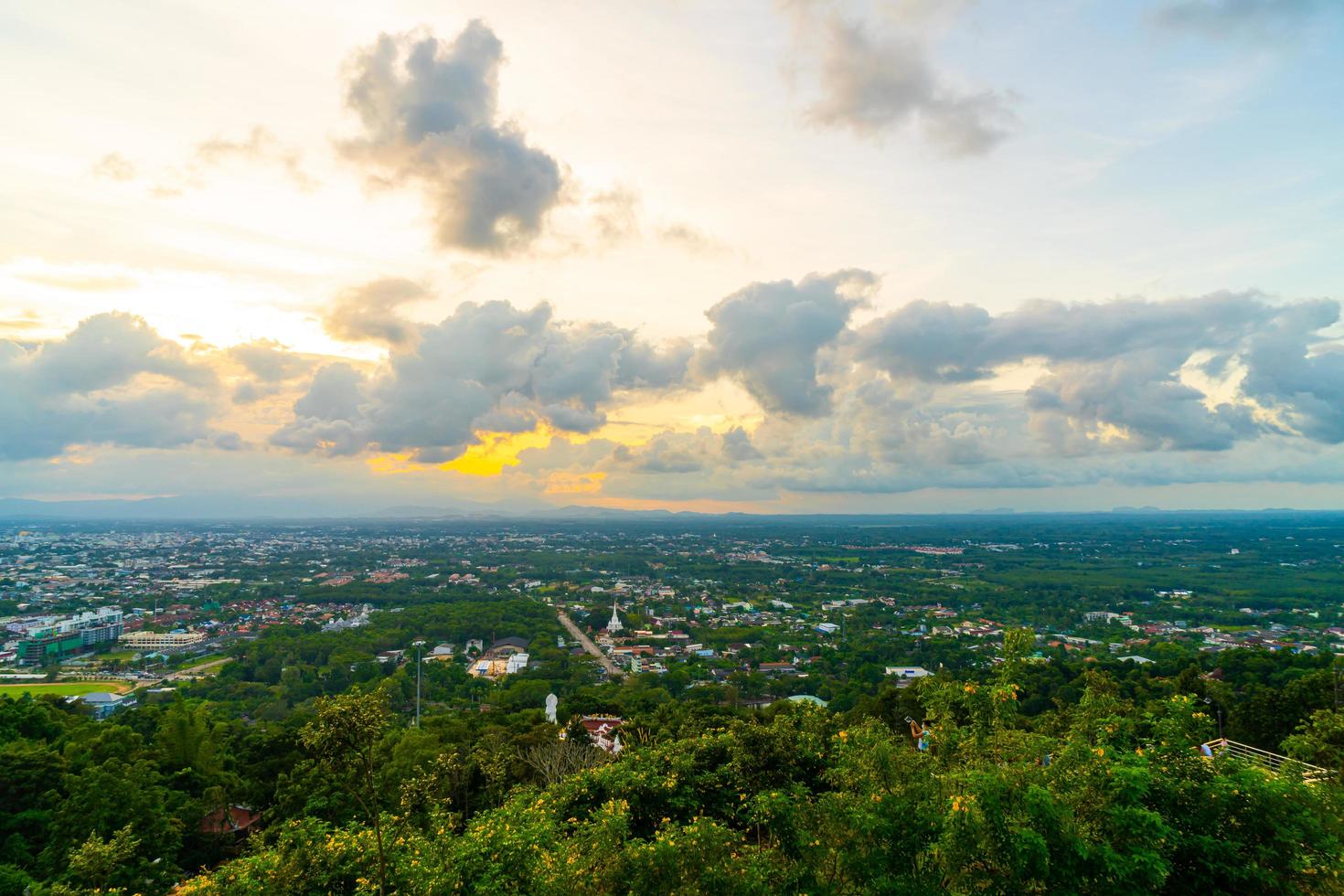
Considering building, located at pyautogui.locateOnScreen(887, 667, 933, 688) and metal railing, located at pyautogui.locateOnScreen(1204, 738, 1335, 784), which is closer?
metal railing, located at pyautogui.locateOnScreen(1204, 738, 1335, 784)

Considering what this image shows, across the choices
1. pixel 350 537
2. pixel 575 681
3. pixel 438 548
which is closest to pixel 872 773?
pixel 575 681

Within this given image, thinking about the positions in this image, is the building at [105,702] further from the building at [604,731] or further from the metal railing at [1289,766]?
the metal railing at [1289,766]

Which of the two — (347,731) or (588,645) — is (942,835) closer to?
(347,731)

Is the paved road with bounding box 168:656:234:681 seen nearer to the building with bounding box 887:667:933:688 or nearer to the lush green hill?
the lush green hill

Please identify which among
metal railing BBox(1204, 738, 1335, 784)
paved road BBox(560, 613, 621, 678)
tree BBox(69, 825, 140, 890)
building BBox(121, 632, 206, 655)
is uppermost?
metal railing BBox(1204, 738, 1335, 784)

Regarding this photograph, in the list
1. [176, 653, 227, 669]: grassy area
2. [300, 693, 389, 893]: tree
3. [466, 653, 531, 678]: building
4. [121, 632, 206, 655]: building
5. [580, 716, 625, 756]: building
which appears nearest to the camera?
[300, 693, 389, 893]: tree

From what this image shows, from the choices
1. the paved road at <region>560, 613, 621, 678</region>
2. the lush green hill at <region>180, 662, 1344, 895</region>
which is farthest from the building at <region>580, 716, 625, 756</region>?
the paved road at <region>560, 613, 621, 678</region>

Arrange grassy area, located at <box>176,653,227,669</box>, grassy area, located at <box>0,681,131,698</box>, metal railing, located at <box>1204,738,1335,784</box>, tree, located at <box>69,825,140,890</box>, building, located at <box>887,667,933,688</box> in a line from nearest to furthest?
metal railing, located at <box>1204,738,1335,784</box> < tree, located at <box>69,825,140,890</box> < grassy area, located at <box>0,681,131,698</box> < building, located at <box>887,667,933,688</box> < grassy area, located at <box>176,653,227,669</box>
